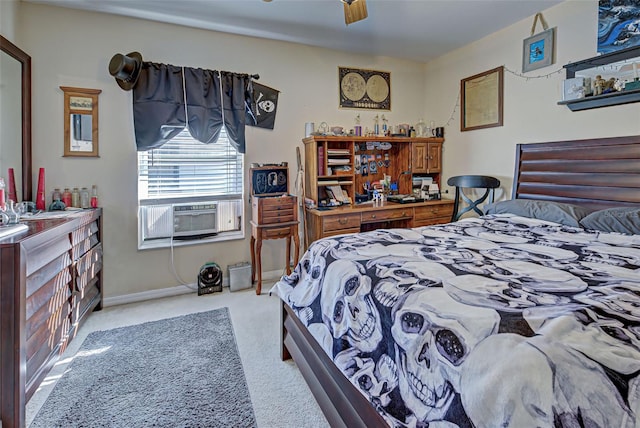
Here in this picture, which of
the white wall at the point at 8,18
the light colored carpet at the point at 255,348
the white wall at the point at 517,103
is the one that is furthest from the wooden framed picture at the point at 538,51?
the white wall at the point at 8,18

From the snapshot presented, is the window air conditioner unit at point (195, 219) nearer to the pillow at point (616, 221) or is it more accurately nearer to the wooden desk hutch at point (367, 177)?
the wooden desk hutch at point (367, 177)

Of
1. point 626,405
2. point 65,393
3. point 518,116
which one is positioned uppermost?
point 518,116

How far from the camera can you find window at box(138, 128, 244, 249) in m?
3.35

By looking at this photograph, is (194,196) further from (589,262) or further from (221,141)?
(589,262)

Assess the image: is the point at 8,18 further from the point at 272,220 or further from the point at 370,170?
the point at 370,170

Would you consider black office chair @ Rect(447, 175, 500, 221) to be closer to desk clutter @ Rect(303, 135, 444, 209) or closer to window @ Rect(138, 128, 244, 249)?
desk clutter @ Rect(303, 135, 444, 209)

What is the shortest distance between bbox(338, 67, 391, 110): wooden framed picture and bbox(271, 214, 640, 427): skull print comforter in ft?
9.01

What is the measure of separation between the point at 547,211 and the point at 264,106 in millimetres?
2949

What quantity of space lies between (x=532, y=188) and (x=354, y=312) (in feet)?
8.67

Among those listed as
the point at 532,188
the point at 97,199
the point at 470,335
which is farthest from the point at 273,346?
the point at 532,188

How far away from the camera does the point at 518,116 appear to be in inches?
133

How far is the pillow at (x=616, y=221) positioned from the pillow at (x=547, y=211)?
0.26 ft

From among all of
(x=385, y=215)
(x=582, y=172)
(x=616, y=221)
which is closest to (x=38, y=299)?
(x=385, y=215)

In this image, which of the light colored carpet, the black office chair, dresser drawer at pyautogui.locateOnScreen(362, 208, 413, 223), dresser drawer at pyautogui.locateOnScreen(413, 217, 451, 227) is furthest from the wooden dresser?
the black office chair
